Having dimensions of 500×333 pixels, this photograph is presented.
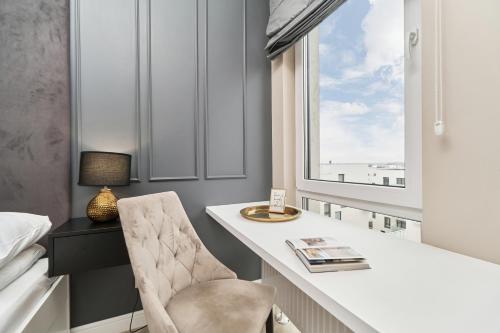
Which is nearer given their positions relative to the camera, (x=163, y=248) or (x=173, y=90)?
(x=163, y=248)

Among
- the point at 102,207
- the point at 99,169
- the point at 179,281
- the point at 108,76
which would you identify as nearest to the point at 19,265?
the point at 102,207

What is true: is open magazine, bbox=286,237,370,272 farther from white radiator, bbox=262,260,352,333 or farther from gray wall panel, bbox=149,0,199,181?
gray wall panel, bbox=149,0,199,181

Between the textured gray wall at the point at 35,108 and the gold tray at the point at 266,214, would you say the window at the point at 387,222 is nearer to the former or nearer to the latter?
the gold tray at the point at 266,214

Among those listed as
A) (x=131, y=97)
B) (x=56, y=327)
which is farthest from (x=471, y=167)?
(x=56, y=327)

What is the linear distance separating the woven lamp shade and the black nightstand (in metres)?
0.24

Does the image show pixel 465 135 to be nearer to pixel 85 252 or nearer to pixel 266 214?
pixel 266 214

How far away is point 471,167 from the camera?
81cm

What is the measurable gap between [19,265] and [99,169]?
0.52 meters

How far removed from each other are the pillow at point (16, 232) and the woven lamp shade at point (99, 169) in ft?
0.88

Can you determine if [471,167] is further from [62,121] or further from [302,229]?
[62,121]

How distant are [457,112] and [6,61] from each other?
219cm

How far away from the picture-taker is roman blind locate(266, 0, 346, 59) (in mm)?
1365

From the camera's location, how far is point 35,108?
1.36m

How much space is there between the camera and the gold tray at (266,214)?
129 cm
